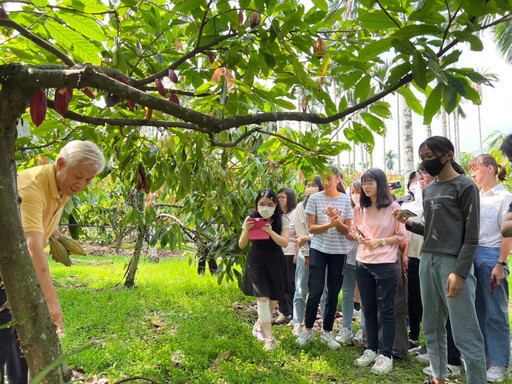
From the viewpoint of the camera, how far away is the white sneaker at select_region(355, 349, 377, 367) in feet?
10.1

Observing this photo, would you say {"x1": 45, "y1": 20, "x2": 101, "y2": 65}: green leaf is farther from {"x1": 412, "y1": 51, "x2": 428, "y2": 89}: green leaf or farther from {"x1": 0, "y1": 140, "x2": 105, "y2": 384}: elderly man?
{"x1": 412, "y1": 51, "x2": 428, "y2": 89}: green leaf

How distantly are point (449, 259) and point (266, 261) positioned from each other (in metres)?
1.59

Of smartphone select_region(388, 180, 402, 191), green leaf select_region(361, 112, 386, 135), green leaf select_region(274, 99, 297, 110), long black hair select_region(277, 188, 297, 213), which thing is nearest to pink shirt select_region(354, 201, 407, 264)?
smartphone select_region(388, 180, 402, 191)

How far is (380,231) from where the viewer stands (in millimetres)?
3191

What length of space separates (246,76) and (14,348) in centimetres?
205

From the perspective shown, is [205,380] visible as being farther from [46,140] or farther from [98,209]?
[98,209]

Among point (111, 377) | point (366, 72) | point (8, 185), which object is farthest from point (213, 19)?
point (111, 377)

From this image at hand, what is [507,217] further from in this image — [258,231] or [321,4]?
[258,231]

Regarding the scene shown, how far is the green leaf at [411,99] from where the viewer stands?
1.46 metres

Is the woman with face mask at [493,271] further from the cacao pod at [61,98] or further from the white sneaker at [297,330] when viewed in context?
the cacao pod at [61,98]

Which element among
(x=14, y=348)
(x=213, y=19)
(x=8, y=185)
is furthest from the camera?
(x=14, y=348)

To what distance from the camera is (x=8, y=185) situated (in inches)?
39.2

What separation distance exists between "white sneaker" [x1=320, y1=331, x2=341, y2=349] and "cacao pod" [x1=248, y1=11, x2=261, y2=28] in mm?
2848

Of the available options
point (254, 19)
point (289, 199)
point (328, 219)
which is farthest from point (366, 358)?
point (254, 19)
